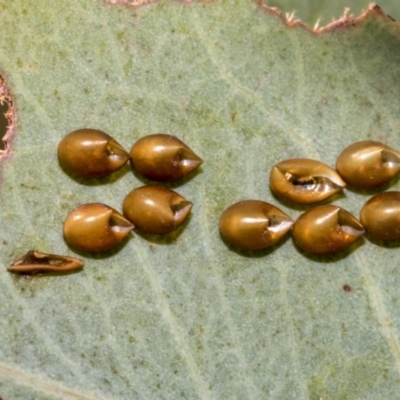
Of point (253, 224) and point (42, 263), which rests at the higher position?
point (253, 224)

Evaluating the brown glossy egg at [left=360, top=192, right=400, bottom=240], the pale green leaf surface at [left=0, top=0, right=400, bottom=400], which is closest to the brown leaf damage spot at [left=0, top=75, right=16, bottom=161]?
the pale green leaf surface at [left=0, top=0, right=400, bottom=400]

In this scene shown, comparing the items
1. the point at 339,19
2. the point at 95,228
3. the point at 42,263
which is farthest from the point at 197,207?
the point at 339,19

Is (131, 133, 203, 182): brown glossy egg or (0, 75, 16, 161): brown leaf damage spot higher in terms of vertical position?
(131, 133, 203, 182): brown glossy egg

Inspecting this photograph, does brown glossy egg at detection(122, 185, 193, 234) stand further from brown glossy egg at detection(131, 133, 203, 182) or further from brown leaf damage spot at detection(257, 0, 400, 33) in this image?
brown leaf damage spot at detection(257, 0, 400, 33)

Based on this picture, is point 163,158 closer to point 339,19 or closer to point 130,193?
point 130,193

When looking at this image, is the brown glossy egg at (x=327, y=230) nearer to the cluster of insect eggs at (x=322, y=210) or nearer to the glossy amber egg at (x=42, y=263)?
the cluster of insect eggs at (x=322, y=210)

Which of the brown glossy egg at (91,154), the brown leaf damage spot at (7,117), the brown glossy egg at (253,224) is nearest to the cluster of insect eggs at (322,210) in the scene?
the brown glossy egg at (253,224)

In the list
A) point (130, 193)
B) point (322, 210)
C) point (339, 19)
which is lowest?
point (130, 193)
